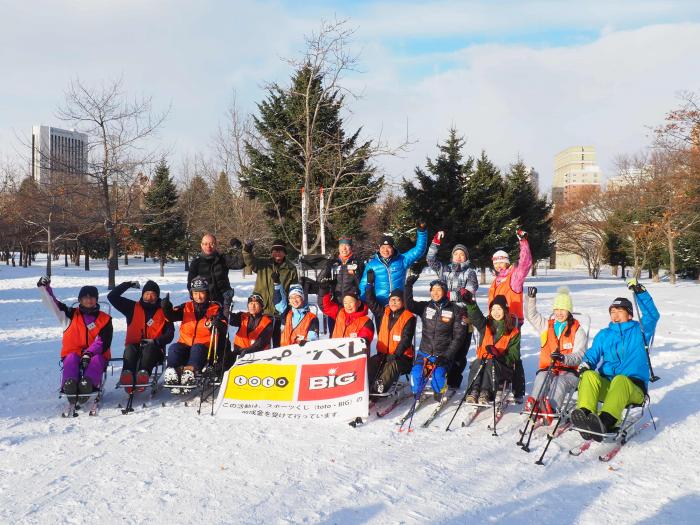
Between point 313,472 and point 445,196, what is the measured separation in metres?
20.3

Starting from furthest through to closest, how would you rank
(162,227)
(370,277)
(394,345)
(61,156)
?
(162,227), (61,156), (370,277), (394,345)

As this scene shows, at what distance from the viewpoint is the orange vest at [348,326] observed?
687cm

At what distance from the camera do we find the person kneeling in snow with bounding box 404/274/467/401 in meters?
6.39

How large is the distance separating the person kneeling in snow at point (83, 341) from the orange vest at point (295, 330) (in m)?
2.12

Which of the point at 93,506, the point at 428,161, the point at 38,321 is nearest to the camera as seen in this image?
the point at 93,506

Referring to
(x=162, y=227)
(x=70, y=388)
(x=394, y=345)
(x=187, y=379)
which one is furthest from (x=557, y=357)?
(x=162, y=227)

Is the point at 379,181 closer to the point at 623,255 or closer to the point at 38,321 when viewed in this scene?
the point at 38,321

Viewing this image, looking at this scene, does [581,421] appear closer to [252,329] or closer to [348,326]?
[348,326]

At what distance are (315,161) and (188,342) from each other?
10825 mm

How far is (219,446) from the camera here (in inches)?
203

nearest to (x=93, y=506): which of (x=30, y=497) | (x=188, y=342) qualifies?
(x=30, y=497)

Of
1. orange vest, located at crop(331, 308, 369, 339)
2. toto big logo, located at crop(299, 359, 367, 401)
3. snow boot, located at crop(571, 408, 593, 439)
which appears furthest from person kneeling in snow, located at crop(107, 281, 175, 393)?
snow boot, located at crop(571, 408, 593, 439)

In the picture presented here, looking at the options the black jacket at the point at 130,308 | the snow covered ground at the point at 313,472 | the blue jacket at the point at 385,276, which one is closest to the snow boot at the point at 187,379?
the snow covered ground at the point at 313,472

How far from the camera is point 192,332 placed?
6.87 metres
